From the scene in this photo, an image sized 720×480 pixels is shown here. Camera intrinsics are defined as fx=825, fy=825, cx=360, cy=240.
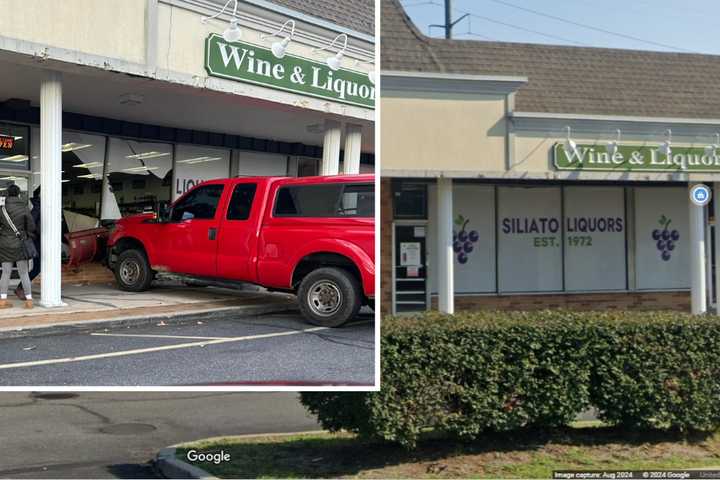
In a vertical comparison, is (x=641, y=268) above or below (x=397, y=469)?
above

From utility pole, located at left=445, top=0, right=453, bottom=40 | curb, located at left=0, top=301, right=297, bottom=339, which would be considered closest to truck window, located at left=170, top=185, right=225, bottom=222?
curb, located at left=0, top=301, right=297, bottom=339

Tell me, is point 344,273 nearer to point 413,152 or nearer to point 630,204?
point 413,152

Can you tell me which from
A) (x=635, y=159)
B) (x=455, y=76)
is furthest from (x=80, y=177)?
(x=635, y=159)

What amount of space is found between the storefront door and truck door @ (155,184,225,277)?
422 cm

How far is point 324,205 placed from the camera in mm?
4836

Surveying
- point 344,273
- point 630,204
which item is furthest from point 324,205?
point 630,204

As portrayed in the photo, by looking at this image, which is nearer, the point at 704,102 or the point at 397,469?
the point at 397,469

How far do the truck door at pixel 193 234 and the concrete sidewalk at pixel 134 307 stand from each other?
0.50ft

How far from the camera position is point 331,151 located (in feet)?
16.8

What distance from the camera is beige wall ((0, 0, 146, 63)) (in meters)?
5.11

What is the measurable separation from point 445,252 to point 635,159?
4.77 m

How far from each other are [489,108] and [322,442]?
5.73 meters

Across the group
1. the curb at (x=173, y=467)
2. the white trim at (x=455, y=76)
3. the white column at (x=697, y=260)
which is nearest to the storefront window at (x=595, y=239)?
the white column at (x=697, y=260)

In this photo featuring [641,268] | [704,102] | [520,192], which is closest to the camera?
[704,102]
